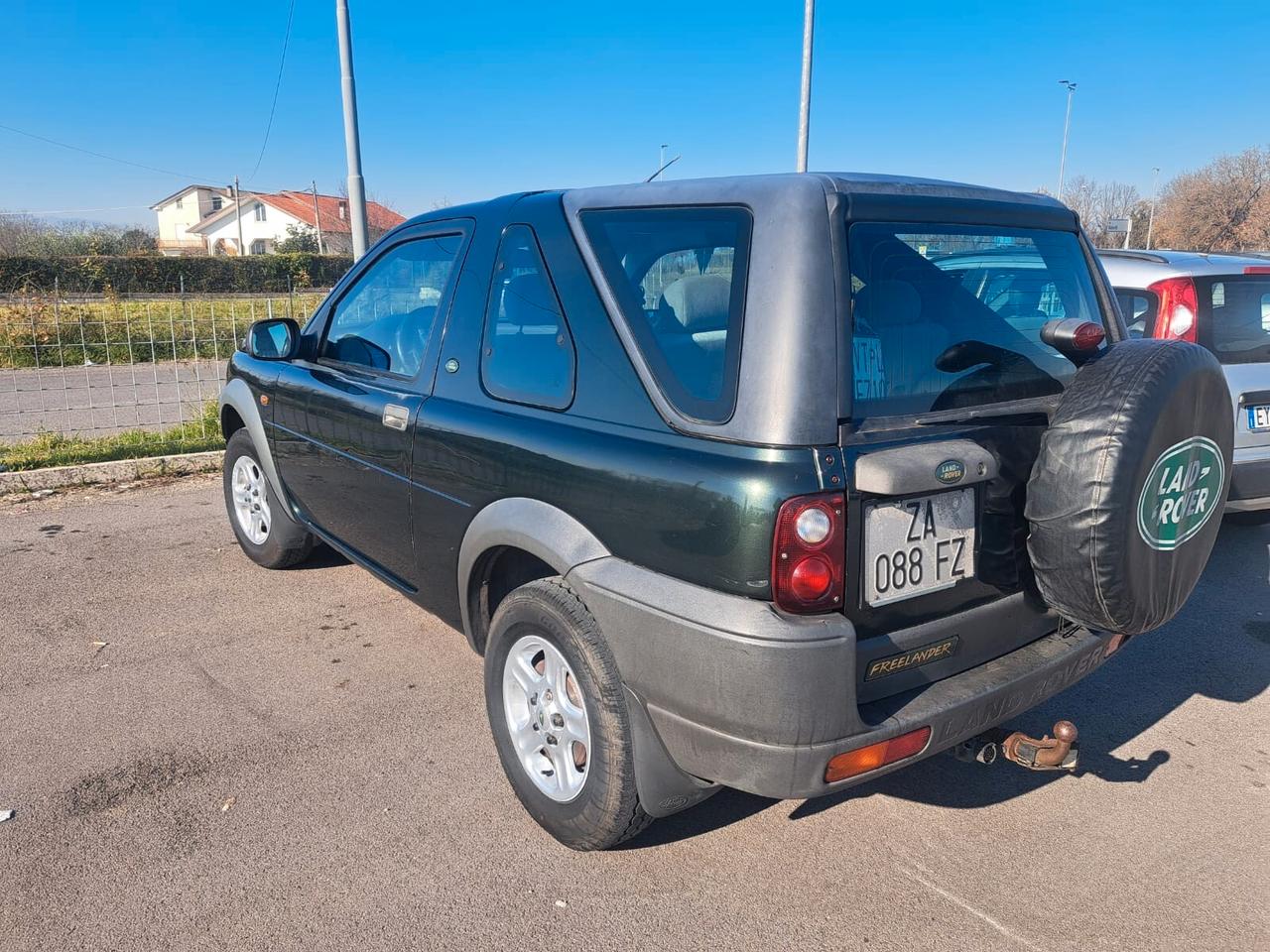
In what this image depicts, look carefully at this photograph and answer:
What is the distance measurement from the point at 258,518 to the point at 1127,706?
4497mm

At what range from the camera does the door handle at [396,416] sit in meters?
3.40

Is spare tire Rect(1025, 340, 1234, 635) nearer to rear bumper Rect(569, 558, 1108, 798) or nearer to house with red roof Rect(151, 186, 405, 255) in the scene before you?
rear bumper Rect(569, 558, 1108, 798)

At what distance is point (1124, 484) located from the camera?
231 centimetres

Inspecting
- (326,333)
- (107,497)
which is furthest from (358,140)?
(326,333)

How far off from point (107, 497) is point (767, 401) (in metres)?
6.41

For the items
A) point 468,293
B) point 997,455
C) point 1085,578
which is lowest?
point 1085,578

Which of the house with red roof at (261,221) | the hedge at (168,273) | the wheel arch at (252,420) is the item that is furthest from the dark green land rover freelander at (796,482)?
the house with red roof at (261,221)

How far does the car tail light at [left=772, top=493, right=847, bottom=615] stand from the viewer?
212 cm

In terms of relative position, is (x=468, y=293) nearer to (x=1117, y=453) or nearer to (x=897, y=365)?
(x=897, y=365)

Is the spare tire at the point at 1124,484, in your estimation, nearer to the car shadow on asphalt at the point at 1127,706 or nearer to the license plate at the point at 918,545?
the license plate at the point at 918,545

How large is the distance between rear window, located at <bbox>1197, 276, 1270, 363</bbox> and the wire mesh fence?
7.64m

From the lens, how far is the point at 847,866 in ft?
9.04

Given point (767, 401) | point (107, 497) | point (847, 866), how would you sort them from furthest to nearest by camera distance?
point (107, 497)
point (847, 866)
point (767, 401)

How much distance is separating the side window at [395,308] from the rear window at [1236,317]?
420 cm
